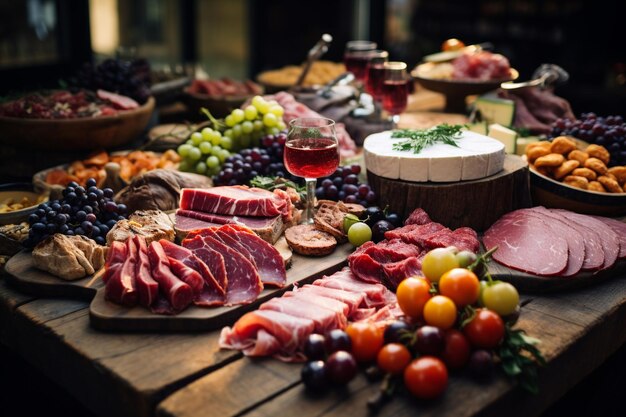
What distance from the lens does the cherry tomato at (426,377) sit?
1388 millimetres

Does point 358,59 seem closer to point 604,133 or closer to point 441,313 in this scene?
point 604,133

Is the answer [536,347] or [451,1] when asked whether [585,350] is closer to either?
[536,347]

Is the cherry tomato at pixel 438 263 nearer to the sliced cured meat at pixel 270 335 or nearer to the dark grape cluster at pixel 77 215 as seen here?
the sliced cured meat at pixel 270 335

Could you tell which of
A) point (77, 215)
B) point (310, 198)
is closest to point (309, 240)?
point (310, 198)

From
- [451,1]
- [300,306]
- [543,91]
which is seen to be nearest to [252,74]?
[451,1]

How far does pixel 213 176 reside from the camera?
264 centimetres

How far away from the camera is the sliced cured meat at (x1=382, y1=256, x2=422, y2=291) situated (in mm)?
1884

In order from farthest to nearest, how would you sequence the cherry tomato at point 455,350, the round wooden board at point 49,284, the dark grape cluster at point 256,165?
the dark grape cluster at point 256,165 < the round wooden board at point 49,284 < the cherry tomato at point 455,350

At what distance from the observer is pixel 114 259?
1795mm

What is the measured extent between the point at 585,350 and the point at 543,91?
6.76ft

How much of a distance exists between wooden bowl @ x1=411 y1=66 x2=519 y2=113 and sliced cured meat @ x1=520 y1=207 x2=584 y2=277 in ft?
4.48

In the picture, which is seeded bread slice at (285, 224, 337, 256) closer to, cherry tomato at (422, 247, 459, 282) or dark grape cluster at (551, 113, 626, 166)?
cherry tomato at (422, 247, 459, 282)

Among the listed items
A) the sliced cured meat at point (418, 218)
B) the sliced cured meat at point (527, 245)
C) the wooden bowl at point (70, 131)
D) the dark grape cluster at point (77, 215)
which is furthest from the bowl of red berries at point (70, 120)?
the sliced cured meat at point (527, 245)

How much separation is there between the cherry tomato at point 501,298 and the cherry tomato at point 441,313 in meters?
0.11
